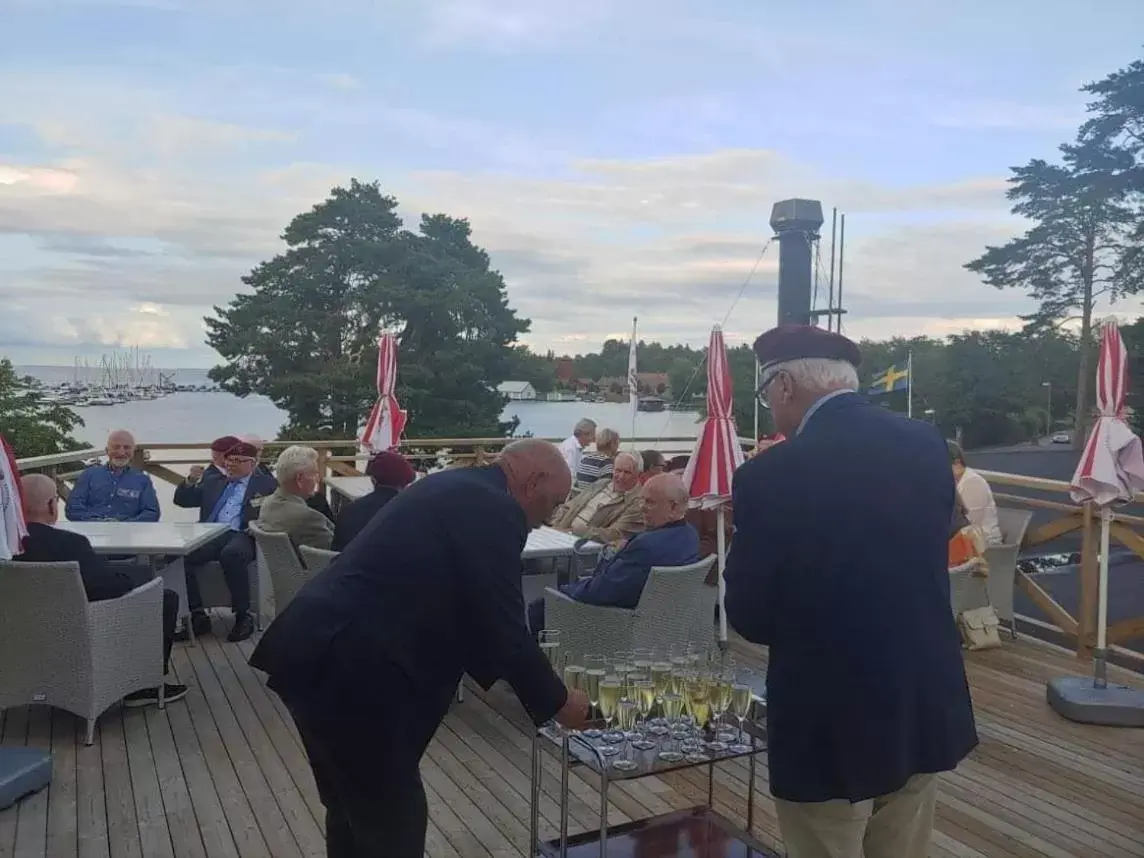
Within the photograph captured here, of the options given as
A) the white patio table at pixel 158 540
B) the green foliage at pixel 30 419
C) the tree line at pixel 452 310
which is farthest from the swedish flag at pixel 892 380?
the green foliage at pixel 30 419

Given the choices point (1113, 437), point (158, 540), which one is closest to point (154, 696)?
point (158, 540)

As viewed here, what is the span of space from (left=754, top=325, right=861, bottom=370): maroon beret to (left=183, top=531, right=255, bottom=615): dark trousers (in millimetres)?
4096

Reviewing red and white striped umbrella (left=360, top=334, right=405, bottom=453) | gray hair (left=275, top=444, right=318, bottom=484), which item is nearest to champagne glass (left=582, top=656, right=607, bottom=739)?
gray hair (left=275, top=444, right=318, bottom=484)

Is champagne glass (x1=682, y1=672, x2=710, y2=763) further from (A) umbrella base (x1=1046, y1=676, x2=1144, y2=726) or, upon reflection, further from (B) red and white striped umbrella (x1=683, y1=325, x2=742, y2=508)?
(A) umbrella base (x1=1046, y1=676, x2=1144, y2=726)

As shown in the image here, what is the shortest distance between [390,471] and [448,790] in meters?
1.55

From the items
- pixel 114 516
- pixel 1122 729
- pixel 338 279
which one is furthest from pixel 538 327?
pixel 1122 729

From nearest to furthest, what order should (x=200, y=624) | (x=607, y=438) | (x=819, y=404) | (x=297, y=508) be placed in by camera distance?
(x=819, y=404) → (x=297, y=508) → (x=200, y=624) → (x=607, y=438)

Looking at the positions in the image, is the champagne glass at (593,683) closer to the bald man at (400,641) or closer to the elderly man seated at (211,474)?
the bald man at (400,641)

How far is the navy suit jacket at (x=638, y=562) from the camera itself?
3.60 meters

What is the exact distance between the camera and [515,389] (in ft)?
69.6

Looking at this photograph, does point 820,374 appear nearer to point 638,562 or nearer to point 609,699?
point 609,699

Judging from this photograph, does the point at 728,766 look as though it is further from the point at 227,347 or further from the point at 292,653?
the point at 227,347

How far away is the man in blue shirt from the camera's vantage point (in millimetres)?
5656

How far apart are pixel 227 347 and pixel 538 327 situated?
24.3 feet
